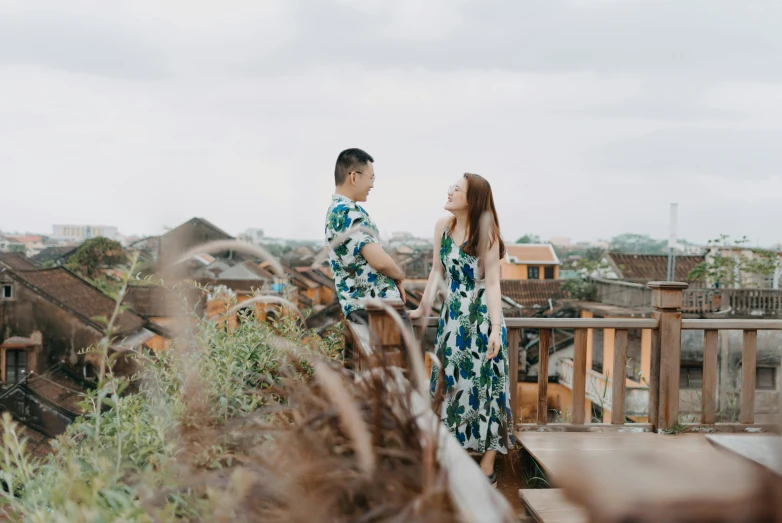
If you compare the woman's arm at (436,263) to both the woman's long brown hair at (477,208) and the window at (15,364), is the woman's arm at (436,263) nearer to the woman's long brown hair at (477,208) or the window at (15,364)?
the woman's long brown hair at (477,208)

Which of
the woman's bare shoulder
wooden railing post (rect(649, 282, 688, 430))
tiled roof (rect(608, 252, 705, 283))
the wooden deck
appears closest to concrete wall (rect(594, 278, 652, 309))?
tiled roof (rect(608, 252, 705, 283))

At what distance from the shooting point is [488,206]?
102 inches

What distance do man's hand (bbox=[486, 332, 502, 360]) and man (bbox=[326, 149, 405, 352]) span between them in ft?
1.53

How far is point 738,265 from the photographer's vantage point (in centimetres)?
2253

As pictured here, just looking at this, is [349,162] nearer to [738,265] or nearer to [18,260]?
[18,260]

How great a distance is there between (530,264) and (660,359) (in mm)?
34718

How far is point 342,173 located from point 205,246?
1.02m

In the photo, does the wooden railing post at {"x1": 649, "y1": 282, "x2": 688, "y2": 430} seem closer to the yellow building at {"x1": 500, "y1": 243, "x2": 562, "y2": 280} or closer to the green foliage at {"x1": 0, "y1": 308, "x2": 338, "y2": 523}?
the green foliage at {"x1": 0, "y1": 308, "x2": 338, "y2": 523}

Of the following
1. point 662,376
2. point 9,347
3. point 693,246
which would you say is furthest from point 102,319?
point 693,246

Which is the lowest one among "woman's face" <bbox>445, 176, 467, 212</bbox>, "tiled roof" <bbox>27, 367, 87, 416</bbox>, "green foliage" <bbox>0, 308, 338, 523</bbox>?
"tiled roof" <bbox>27, 367, 87, 416</bbox>

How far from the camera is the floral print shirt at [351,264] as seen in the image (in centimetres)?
238

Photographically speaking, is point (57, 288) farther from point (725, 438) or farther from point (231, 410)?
point (725, 438)

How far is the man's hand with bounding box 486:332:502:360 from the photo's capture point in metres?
2.58

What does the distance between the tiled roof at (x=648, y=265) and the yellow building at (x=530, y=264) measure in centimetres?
589
